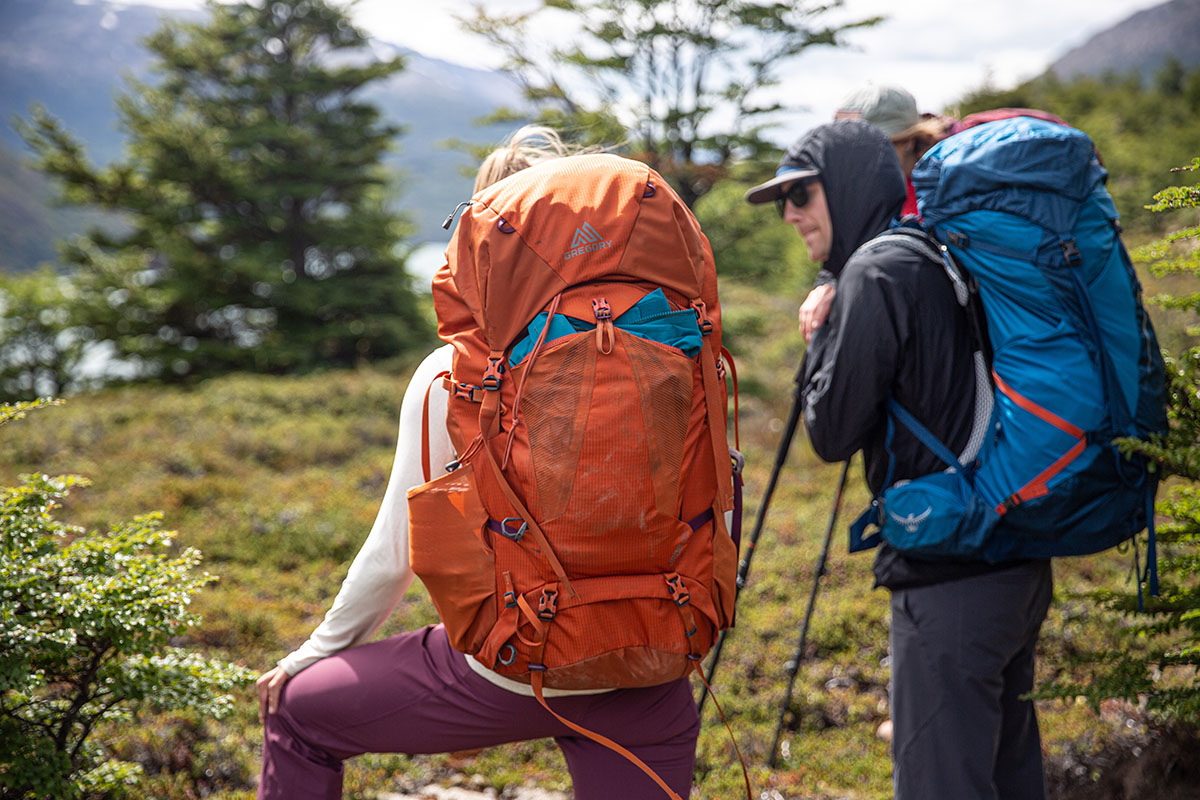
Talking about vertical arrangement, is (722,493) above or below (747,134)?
below

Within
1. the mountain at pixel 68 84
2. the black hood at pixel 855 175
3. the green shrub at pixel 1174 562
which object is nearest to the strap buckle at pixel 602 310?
the black hood at pixel 855 175

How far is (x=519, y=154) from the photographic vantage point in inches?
69.3

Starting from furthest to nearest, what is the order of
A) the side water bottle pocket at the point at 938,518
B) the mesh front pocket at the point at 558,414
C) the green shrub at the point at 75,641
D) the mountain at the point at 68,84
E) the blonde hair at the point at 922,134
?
the mountain at the point at 68,84 < the blonde hair at the point at 922,134 < the green shrub at the point at 75,641 < the side water bottle pocket at the point at 938,518 < the mesh front pocket at the point at 558,414

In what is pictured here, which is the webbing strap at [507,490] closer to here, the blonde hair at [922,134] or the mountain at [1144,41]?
the blonde hair at [922,134]

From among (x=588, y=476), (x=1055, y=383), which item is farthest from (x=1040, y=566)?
(x=588, y=476)

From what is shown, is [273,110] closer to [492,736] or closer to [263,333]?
[263,333]

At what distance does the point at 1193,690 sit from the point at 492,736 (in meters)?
1.81

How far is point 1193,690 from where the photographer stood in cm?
202

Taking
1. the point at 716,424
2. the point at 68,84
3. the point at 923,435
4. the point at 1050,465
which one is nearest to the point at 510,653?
the point at 716,424

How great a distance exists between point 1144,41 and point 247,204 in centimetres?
20492

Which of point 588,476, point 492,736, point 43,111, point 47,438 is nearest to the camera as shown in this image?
point 588,476

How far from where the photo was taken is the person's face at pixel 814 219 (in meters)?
2.20

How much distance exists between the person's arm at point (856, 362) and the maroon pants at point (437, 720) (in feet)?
2.36

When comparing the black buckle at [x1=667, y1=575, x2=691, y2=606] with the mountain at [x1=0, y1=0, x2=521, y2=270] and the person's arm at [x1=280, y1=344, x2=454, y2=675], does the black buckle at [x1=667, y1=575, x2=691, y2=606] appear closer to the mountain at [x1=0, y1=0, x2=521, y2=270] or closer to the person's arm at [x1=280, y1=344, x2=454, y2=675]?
the person's arm at [x1=280, y1=344, x2=454, y2=675]
